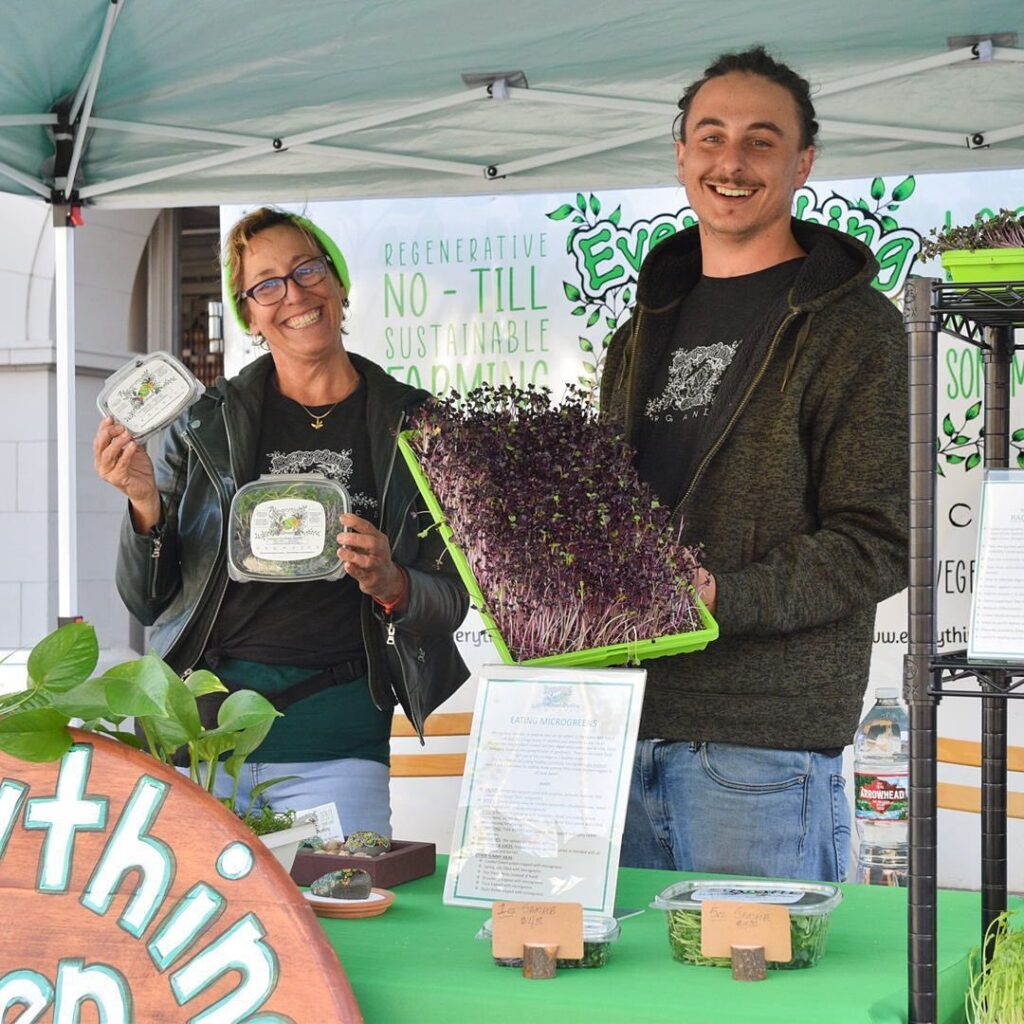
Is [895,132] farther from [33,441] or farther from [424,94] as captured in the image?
[33,441]

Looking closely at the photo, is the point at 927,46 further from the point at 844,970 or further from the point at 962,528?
the point at 844,970

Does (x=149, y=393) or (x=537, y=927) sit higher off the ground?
(x=149, y=393)

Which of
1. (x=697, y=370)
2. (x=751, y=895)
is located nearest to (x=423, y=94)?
(x=697, y=370)

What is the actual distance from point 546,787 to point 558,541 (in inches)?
11.1

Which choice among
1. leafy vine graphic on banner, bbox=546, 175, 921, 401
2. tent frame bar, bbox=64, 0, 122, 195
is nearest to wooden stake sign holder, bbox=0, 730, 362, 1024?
tent frame bar, bbox=64, 0, 122, 195

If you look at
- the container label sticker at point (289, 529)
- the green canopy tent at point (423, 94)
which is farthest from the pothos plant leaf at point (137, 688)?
the green canopy tent at point (423, 94)

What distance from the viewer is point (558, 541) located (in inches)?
65.2

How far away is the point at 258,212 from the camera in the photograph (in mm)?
2625

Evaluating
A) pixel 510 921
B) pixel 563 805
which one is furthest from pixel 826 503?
pixel 510 921

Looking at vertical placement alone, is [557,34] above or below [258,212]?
above

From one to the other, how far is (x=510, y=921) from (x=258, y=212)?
1621mm

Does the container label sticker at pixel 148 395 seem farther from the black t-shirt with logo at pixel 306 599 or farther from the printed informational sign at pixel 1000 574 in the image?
the printed informational sign at pixel 1000 574

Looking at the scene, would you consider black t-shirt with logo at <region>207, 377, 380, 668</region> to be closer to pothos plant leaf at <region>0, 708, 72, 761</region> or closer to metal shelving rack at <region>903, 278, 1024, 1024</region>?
pothos plant leaf at <region>0, 708, 72, 761</region>

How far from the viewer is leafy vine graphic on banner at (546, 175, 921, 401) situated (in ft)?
12.5
